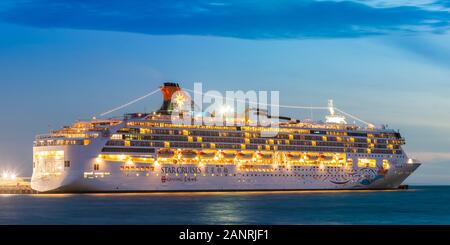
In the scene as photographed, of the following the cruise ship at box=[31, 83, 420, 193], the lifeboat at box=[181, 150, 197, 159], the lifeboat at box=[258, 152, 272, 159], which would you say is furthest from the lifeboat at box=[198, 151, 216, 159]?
the lifeboat at box=[258, 152, 272, 159]

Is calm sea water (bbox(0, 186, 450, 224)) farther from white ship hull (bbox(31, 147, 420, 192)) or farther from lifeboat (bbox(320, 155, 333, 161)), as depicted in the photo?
lifeboat (bbox(320, 155, 333, 161))

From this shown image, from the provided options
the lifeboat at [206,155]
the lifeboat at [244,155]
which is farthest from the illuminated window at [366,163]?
the lifeboat at [206,155]

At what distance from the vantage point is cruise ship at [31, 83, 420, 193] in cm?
7862

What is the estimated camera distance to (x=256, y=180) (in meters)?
89.7

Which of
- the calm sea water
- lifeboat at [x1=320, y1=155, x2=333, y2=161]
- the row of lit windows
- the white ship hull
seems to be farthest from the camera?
lifeboat at [x1=320, y1=155, x2=333, y2=161]

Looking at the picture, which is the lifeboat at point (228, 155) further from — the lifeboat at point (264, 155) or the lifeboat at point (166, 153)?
the lifeboat at point (166, 153)

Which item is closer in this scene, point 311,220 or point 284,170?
point 311,220

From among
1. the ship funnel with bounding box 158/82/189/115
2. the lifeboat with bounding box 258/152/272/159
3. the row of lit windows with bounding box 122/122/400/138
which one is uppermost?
the ship funnel with bounding box 158/82/189/115

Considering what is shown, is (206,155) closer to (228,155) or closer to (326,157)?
(228,155)

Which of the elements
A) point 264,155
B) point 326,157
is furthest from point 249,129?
point 326,157

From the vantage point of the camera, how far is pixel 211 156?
87.7 metres
